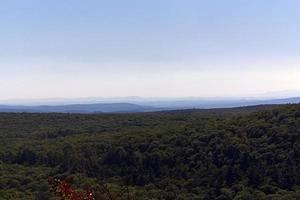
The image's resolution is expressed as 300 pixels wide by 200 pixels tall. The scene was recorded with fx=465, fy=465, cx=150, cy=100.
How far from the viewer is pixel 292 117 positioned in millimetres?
33344

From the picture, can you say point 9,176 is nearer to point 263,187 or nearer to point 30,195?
point 30,195

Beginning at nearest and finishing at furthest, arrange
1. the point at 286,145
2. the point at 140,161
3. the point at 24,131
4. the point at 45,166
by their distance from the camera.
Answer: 1. the point at 286,145
2. the point at 140,161
3. the point at 45,166
4. the point at 24,131

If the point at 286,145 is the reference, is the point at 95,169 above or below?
below

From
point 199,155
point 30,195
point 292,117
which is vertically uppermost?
point 292,117

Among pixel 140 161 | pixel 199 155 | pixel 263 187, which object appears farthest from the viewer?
pixel 140 161

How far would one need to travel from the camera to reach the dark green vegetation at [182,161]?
28.2 m

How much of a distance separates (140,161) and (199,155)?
473 centimetres

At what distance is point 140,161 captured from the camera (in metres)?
34.7

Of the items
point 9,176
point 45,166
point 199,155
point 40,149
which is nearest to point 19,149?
point 40,149

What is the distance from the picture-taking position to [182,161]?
3294 centimetres

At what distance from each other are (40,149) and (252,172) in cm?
2098

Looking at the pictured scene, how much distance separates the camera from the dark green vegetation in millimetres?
28219

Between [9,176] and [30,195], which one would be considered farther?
[9,176]

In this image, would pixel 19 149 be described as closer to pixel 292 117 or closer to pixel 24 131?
pixel 24 131
